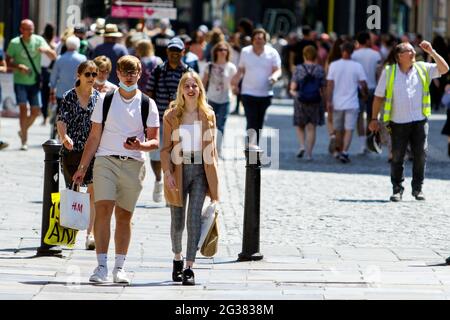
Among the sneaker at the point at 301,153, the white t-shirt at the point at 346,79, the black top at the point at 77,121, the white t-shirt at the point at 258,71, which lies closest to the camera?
the black top at the point at 77,121

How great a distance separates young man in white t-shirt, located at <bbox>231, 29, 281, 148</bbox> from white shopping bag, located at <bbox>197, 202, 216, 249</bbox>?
1006 cm

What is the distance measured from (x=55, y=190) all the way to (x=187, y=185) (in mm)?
1670

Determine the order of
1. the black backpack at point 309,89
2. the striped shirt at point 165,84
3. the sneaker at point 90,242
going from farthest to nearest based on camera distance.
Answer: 1. the black backpack at point 309,89
2. the striped shirt at point 165,84
3. the sneaker at point 90,242

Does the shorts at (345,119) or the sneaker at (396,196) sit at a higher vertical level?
the shorts at (345,119)

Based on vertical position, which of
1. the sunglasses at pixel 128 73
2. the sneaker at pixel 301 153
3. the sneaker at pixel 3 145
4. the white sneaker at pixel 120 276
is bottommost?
the sneaker at pixel 301 153

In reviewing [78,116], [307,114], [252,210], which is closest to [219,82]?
[307,114]

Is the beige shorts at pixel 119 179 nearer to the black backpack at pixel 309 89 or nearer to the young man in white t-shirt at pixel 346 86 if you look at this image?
the young man in white t-shirt at pixel 346 86

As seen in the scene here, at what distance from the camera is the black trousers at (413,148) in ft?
55.9

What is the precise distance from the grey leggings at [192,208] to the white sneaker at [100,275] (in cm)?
54

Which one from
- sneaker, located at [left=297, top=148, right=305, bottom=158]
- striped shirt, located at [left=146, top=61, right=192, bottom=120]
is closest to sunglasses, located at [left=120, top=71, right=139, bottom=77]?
striped shirt, located at [left=146, top=61, right=192, bottom=120]

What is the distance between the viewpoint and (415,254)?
41.9 feet

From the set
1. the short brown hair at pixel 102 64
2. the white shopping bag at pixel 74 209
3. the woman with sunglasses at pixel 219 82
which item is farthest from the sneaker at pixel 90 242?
the woman with sunglasses at pixel 219 82
